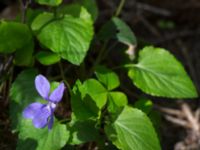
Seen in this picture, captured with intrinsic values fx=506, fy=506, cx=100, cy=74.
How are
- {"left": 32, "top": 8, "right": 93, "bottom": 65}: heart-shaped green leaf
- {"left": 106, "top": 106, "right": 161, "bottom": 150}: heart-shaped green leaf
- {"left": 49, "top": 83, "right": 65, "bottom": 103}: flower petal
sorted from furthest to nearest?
{"left": 32, "top": 8, "right": 93, "bottom": 65}: heart-shaped green leaf → {"left": 106, "top": 106, "right": 161, "bottom": 150}: heart-shaped green leaf → {"left": 49, "top": 83, "right": 65, "bottom": 103}: flower petal

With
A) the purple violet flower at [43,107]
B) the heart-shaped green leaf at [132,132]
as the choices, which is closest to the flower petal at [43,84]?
the purple violet flower at [43,107]

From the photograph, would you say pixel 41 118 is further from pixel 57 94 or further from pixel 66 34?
pixel 66 34

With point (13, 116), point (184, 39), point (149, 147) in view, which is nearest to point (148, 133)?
point (149, 147)

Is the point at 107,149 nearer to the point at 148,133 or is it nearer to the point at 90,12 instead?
the point at 148,133

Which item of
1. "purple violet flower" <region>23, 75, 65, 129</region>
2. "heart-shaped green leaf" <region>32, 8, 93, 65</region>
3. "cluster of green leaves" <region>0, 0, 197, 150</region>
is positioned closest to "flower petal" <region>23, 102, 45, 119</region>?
"purple violet flower" <region>23, 75, 65, 129</region>

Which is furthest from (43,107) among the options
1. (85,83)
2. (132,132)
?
(132,132)

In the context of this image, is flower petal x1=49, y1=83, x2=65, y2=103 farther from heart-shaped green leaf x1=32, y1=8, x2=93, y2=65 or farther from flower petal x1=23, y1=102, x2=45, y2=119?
heart-shaped green leaf x1=32, y1=8, x2=93, y2=65
